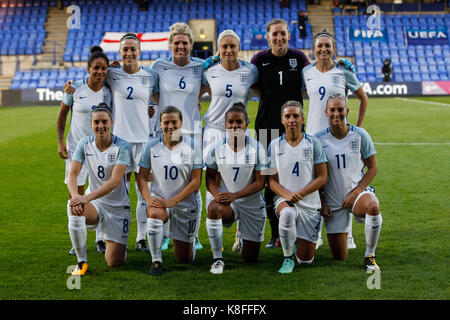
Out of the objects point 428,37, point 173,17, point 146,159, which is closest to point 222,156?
point 146,159

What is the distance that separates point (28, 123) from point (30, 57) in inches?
558

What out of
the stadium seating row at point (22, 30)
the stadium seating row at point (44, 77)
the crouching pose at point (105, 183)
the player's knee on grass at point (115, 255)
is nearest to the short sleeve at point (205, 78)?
the crouching pose at point (105, 183)

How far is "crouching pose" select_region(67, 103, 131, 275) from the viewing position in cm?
445

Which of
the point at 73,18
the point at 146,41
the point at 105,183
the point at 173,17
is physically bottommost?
the point at 105,183

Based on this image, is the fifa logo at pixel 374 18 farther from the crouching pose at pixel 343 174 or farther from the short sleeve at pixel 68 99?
the short sleeve at pixel 68 99

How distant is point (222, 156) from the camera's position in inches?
185

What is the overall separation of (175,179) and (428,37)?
30.5 meters

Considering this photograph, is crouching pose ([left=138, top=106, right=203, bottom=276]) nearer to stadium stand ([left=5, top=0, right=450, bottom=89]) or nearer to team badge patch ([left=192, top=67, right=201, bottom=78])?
team badge patch ([left=192, top=67, right=201, bottom=78])

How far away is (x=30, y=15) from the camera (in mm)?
33500

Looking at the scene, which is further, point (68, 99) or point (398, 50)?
point (398, 50)

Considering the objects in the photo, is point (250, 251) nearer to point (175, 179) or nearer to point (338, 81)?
point (175, 179)

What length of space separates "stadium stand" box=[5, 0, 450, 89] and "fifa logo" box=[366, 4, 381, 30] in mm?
391

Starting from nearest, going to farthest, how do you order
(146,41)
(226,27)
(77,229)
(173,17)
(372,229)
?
(77,229) → (372,229) → (146,41) → (226,27) → (173,17)
